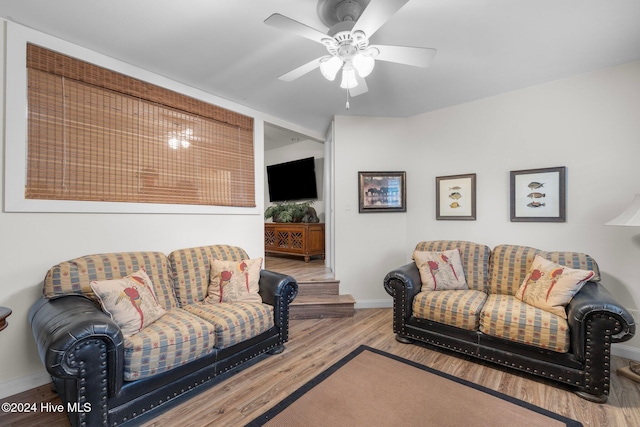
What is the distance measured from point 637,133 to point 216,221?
411 cm

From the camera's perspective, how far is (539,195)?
9.60 feet

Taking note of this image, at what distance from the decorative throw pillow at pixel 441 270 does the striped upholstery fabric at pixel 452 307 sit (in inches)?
4.8

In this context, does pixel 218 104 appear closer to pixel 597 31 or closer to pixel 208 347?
pixel 208 347

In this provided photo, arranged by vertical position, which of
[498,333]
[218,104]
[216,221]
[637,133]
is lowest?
[498,333]

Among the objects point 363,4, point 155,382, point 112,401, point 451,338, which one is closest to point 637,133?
point 451,338

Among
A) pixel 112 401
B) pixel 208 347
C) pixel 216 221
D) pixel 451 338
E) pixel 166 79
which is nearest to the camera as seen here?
pixel 112 401

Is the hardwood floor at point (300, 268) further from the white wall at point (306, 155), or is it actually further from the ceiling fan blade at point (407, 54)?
the ceiling fan blade at point (407, 54)

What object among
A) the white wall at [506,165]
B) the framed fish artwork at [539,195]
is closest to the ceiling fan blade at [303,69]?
the white wall at [506,165]

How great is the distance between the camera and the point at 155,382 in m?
1.74

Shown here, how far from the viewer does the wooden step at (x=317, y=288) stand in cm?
358

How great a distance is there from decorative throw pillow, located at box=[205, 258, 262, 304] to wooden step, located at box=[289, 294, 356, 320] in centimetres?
90

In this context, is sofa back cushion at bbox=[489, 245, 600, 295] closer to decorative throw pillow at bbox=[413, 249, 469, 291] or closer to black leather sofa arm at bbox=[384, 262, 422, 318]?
decorative throw pillow at bbox=[413, 249, 469, 291]

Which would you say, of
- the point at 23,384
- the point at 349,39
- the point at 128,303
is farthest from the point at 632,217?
the point at 23,384

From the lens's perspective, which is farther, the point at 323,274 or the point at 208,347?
the point at 323,274
